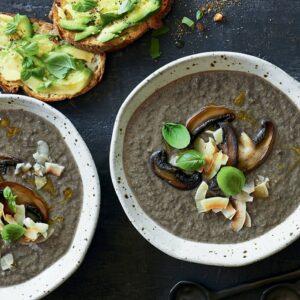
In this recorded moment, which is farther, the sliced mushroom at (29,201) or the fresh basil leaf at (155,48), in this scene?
the fresh basil leaf at (155,48)

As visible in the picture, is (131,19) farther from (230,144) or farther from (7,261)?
(7,261)

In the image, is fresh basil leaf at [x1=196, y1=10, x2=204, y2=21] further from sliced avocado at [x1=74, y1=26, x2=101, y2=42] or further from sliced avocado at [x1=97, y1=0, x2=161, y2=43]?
sliced avocado at [x1=74, y1=26, x2=101, y2=42]

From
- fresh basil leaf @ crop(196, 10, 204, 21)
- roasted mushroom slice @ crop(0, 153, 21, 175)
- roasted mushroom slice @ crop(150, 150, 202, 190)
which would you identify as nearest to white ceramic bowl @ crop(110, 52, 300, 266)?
roasted mushroom slice @ crop(150, 150, 202, 190)

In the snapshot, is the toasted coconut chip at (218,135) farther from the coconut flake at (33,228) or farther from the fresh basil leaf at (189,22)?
the coconut flake at (33,228)

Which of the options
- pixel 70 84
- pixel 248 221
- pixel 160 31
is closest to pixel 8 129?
pixel 70 84

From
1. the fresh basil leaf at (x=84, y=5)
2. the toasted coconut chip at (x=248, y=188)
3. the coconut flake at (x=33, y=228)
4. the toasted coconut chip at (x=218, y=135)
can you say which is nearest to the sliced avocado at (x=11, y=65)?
the fresh basil leaf at (x=84, y=5)

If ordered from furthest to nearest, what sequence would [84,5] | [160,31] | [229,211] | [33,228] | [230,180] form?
[160,31]
[84,5]
[33,228]
[229,211]
[230,180]
